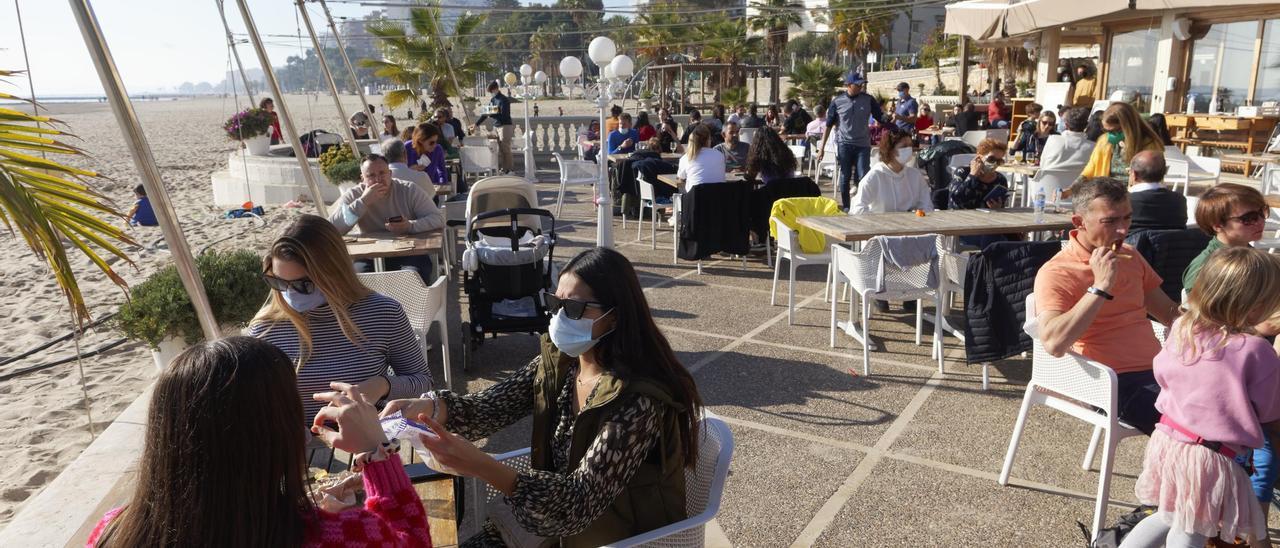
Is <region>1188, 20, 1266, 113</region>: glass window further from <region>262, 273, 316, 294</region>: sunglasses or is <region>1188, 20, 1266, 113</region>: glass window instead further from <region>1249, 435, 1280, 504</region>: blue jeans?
<region>262, 273, 316, 294</region>: sunglasses

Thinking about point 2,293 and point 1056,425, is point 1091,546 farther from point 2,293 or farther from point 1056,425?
point 2,293

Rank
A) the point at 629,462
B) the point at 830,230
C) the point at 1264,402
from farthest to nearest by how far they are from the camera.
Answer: the point at 830,230
the point at 1264,402
the point at 629,462

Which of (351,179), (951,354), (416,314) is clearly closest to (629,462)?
(416,314)

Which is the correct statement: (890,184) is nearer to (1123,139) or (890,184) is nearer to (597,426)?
(1123,139)

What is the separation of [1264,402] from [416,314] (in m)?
3.65

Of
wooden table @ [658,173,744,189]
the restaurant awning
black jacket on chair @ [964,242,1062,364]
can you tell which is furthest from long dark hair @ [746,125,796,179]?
the restaurant awning

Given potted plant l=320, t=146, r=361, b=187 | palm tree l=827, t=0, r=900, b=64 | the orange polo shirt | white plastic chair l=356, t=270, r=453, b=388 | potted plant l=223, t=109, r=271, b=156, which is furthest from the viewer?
palm tree l=827, t=0, r=900, b=64

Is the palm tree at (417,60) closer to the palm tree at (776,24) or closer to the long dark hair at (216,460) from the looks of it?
the long dark hair at (216,460)

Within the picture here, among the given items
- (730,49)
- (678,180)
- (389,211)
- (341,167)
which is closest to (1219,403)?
(389,211)

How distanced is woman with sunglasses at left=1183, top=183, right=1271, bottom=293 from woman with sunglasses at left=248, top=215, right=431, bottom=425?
3.26 m

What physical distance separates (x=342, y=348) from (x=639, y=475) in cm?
149

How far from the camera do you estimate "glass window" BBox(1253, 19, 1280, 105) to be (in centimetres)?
1311

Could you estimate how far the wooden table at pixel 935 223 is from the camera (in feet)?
16.7

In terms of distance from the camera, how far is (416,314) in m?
4.51
